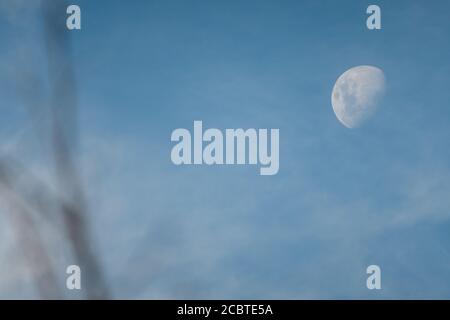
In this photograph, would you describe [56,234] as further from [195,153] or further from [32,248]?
[195,153]

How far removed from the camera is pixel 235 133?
4.83 metres

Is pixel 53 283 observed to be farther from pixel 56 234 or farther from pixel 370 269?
pixel 370 269

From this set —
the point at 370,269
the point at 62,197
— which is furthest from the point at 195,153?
the point at 370,269

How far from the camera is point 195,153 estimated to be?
4.84 metres

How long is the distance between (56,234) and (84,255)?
18 cm

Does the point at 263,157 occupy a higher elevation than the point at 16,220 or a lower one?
higher
